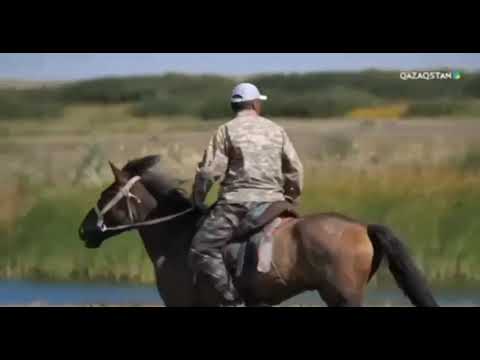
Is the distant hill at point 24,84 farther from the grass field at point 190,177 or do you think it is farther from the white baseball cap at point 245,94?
the white baseball cap at point 245,94

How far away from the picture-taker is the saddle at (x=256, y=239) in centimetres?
786

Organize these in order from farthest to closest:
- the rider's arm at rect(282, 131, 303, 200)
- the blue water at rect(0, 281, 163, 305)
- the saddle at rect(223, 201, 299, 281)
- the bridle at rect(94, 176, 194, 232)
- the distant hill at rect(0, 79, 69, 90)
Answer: the distant hill at rect(0, 79, 69, 90) → the blue water at rect(0, 281, 163, 305) → the bridle at rect(94, 176, 194, 232) → the rider's arm at rect(282, 131, 303, 200) → the saddle at rect(223, 201, 299, 281)

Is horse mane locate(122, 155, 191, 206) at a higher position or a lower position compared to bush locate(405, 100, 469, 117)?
lower

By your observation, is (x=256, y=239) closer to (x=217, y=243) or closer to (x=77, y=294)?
(x=217, y=243)

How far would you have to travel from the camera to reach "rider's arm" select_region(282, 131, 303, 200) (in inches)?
327

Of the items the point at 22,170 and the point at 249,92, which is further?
the point at 22,170

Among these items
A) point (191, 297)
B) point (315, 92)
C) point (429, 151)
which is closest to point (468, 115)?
point (429, 151)

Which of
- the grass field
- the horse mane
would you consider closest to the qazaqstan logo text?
the grass field

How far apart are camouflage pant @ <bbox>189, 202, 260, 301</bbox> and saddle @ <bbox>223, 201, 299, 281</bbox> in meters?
0.06

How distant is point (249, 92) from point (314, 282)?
1.48 meters

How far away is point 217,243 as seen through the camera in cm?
809

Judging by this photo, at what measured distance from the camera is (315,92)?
934 centimetres

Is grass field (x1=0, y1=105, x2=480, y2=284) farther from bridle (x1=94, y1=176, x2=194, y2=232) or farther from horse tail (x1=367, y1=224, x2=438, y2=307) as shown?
horse tail (x1=367, y1=224, x2=438, y2=307)

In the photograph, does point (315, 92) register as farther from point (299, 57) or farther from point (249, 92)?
point (249, 92)
